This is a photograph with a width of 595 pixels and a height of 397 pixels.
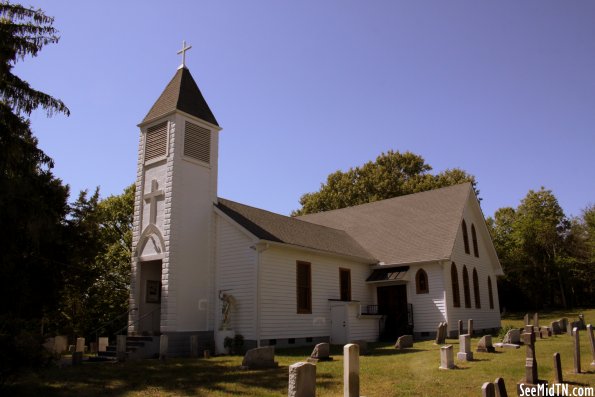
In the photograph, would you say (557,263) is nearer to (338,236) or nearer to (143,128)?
(338,236)

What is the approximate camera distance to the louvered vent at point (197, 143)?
→ 2239 centimetres

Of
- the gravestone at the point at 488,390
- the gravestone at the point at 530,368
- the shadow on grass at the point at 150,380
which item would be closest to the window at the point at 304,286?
the shadow on grass at the point at 150,380

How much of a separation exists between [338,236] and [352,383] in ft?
72.2

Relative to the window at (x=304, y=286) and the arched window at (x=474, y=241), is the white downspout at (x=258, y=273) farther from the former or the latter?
the arched window at (x=474, y=241)

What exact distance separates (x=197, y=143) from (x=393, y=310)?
13.7 meters

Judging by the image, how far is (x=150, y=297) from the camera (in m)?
22.6

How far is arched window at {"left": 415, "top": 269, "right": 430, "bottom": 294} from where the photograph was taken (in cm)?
2594

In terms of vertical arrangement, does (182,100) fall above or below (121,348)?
above

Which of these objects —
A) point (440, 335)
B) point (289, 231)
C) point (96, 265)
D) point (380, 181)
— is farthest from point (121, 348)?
point (380, 181)

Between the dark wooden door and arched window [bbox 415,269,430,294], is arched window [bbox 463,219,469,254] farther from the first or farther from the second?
the dark wooden door

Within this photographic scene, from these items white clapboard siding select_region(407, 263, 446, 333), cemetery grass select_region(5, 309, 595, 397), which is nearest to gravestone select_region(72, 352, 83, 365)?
cemetery grass select_region(5, 309, 595, 397)

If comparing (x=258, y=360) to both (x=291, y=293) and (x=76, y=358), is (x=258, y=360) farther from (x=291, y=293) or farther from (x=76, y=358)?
(x=291, y=293)

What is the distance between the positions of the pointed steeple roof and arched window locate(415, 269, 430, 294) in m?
12.9

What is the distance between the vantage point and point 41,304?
23422 mm
